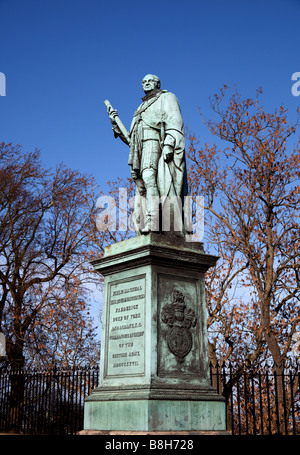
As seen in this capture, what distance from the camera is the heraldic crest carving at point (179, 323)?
7445 millimetres

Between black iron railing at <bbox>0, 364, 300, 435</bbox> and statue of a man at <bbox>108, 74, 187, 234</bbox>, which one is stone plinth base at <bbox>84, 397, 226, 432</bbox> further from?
black iron railing at <bbox>0, 364, 300, 435</bbox>

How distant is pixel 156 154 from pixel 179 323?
2.69 metres

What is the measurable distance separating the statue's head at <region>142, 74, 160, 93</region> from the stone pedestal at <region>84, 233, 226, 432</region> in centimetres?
275

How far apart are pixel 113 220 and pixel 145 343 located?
16.5 meters

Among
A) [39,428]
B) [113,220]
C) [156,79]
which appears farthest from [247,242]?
[156,79]

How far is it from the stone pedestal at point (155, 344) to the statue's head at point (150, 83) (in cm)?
275

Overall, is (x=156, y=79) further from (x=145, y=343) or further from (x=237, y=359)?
(x=237, y=359)

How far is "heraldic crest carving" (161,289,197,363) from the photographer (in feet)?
24.4

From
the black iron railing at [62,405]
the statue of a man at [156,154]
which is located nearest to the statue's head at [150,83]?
the statue of a man at [156,154]

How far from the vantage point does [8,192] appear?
2577 centimetres

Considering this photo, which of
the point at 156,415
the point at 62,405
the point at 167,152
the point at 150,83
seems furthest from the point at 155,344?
the point at 62,405

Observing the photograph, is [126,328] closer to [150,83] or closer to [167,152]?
[167,152]

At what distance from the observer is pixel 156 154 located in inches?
337

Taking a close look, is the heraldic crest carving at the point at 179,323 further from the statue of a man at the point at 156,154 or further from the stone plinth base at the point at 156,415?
the statue of a man at the point at 156,154
